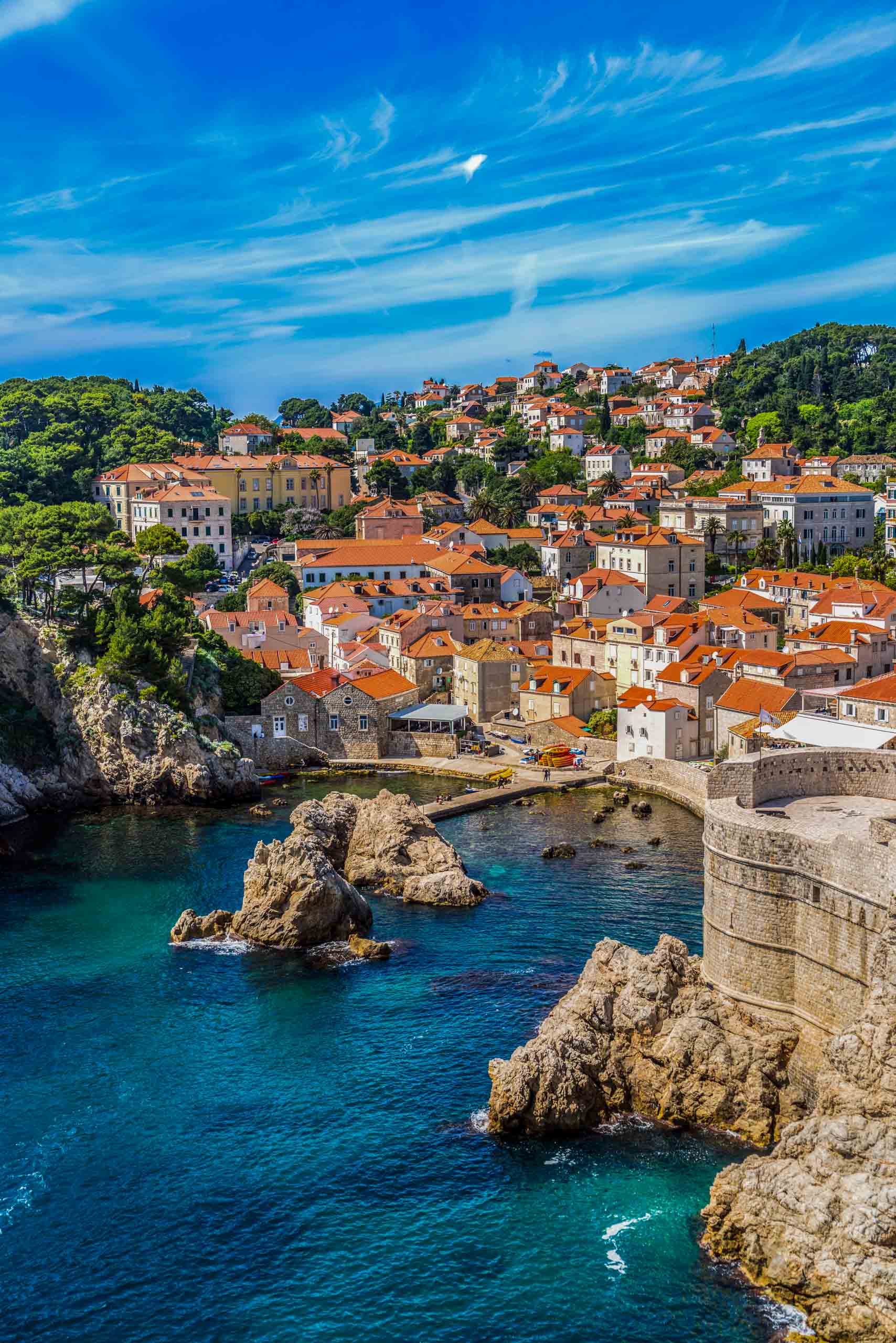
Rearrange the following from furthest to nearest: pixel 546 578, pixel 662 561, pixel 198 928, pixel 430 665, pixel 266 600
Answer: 1. pixel 546 578
2. pixel 662 561
3. pixel 266 600
4. pixel 430 665
5. pixel 198 928

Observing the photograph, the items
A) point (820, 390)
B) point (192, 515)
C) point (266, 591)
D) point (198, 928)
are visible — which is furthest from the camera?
point (820, 390)

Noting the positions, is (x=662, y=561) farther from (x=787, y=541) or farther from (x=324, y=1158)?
(x=324, y=1158)

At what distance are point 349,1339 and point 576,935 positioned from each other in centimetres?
1779

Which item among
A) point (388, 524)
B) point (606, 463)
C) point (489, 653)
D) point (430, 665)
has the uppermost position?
point (606, 463)

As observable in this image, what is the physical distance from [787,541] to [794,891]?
69.0 meters

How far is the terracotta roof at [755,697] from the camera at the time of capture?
188ft

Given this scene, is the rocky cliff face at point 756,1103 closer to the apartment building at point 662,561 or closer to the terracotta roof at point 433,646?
the terracotta roof at point 433,646

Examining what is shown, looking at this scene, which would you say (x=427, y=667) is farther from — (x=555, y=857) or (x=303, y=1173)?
(x=303, y=1173)

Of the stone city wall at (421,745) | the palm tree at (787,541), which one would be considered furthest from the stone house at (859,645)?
the palm tree at (787,541)

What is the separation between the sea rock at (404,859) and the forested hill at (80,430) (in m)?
60.4

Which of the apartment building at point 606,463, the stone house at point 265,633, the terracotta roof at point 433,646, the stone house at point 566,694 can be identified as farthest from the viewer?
the apartment building at point 606,463

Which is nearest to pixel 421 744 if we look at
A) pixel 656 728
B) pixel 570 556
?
pixel 656 728

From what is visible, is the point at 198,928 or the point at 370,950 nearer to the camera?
the point at 370,950

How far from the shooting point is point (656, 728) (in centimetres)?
5953
